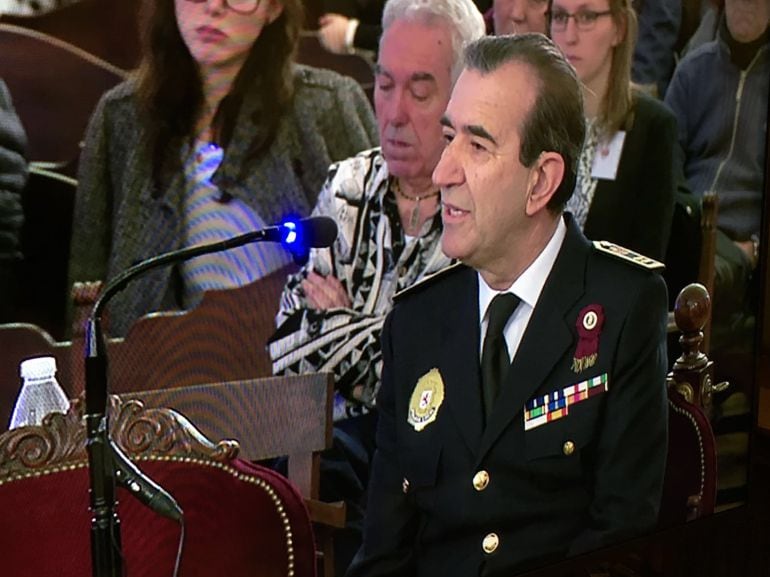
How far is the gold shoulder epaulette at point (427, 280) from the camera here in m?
1.96

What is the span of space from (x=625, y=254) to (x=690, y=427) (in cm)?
43

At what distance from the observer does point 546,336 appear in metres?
2.11

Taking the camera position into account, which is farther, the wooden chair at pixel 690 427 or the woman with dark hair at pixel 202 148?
the wooden chair at pixel 690 427

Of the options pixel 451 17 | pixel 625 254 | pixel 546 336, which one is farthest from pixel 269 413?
pixel 625 254

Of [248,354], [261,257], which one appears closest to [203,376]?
[248,354]

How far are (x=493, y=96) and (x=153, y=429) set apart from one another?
825 millimetres

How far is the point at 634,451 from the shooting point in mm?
2193

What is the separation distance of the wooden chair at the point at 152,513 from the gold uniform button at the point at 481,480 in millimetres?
462

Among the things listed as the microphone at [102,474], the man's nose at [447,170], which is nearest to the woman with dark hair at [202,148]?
the man's nose at [447,170]

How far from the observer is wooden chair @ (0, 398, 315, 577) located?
1.52m

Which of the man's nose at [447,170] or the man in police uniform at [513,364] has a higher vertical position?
the man's nose at [447,170]

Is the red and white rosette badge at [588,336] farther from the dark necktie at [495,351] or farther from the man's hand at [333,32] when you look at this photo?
the man's hand at [333,32]

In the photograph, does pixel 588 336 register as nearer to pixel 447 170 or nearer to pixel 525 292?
pixel 525 292

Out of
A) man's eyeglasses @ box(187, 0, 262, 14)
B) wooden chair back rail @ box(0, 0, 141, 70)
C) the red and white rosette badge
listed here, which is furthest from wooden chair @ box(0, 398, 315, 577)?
A: the red and white rosette badge
